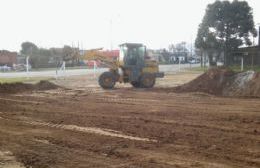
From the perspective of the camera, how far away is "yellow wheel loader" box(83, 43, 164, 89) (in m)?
28.0

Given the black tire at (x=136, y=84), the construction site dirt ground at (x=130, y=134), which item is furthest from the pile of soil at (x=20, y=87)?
the construction site dirt ground at (x=130, y=134)

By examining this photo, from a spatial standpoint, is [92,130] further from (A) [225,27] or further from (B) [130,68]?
(A) [225,27]

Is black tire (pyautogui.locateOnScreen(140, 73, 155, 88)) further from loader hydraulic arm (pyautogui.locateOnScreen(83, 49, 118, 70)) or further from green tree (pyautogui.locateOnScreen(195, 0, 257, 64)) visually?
green tree (pyautogui.locateOnScreen(195, 0, 257, 64))

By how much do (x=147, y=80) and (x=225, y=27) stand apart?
31.8 meters

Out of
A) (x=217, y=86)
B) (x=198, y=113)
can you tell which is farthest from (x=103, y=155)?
(x=217, y=86)

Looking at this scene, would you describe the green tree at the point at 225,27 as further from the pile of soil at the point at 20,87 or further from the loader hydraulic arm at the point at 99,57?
the pile of soil at the point at 20,87

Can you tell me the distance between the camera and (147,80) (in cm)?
2897

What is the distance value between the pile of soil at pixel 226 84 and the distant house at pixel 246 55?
3278cm

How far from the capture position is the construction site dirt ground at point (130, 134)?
884cm

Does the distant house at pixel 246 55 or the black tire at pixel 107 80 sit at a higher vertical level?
the distant house at pixel 246 55

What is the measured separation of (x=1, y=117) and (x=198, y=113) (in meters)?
6.72

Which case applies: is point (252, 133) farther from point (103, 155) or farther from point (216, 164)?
point (103, 155)

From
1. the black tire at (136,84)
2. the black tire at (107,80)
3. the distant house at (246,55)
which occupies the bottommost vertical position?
the black tire at (136,84)

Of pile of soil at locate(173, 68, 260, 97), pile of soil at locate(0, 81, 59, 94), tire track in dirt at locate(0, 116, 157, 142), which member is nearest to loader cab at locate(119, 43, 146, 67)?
pile of soil at locate(173, 68, 260, 97)
